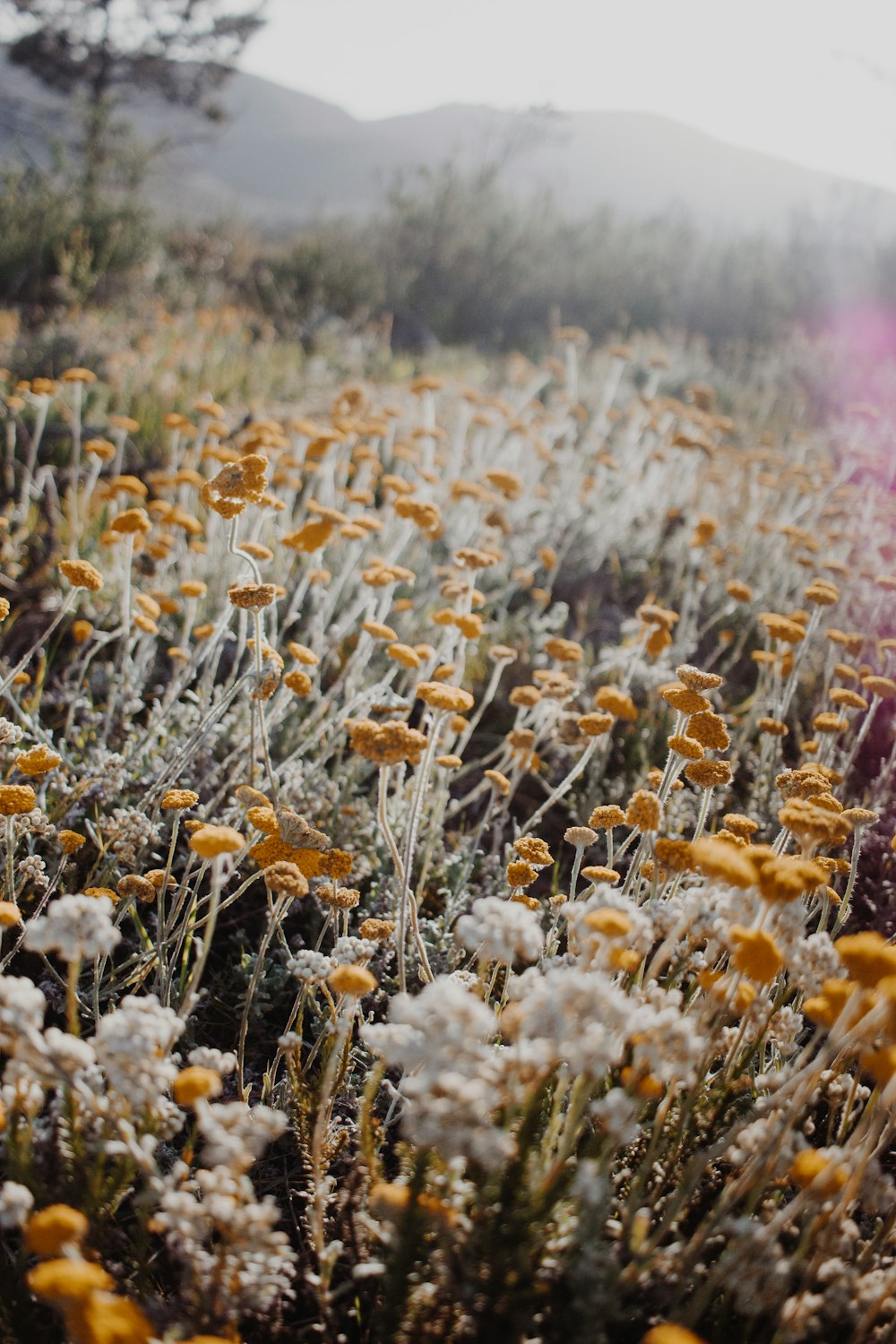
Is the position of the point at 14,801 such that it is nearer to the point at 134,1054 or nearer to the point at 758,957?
the point at 134,1054

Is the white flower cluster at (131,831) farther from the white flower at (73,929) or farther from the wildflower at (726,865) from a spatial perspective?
the wildflower at (726,865)

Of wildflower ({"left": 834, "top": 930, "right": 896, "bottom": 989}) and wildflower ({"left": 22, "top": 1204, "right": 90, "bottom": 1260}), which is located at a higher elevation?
wildflower ({"left": 834, "top": 930, "right": 896, "bottom": 989})

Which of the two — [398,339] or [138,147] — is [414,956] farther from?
[138,147]

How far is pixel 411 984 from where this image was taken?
2426mm

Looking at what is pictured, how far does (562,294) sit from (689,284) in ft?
11.8

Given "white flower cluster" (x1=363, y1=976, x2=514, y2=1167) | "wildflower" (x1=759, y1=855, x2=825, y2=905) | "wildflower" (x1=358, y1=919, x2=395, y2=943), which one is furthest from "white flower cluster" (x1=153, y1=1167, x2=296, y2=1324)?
"wildflower" (x1=759, y1=855, x2=825, y2=905)

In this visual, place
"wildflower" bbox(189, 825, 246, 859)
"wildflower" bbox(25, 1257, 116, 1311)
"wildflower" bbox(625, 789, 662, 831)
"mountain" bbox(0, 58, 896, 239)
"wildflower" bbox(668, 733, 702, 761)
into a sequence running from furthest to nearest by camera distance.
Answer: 1. "mountain" bbox(0, 58, 896, 239)
2. "wildflower" bbox(668, 733, 702, 761)
3. "wildflower" bbox(625, 789, 662, 831)
4. "wildflower" bbox(189, 825, 246, 859)
5. "wildflower" bbox(25, 1257, 116, 1311)

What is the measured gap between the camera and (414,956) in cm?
245

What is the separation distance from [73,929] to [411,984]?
1.28 metres

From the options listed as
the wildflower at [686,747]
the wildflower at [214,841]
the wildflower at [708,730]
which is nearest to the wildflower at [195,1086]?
the wildflower at [214,841]

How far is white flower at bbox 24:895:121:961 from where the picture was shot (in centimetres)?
134

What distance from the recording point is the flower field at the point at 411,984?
129 cm

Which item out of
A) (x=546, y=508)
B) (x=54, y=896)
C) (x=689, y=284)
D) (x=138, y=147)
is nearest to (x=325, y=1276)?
(x=54, y=896)

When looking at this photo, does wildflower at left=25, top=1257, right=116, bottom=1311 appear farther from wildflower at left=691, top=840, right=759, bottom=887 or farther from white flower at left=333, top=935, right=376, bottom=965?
wildflower at left=691, top=840, right=759, bottom=887
